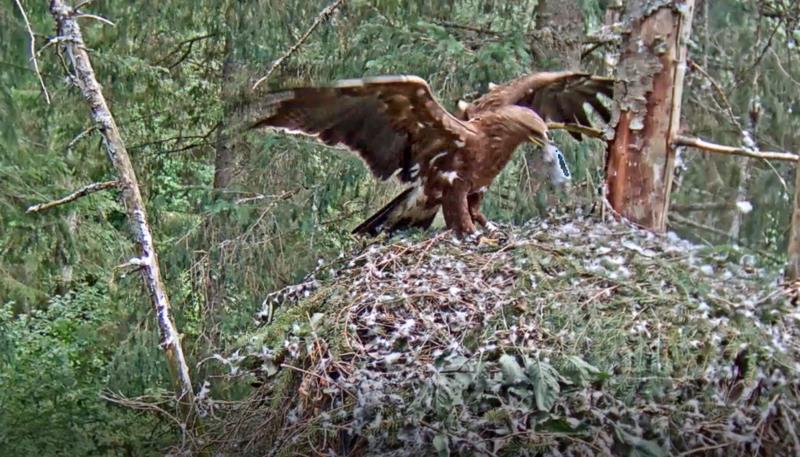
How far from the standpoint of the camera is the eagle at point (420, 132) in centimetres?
430

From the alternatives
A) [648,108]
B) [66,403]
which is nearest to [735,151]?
[648,108]

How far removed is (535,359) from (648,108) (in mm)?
1706

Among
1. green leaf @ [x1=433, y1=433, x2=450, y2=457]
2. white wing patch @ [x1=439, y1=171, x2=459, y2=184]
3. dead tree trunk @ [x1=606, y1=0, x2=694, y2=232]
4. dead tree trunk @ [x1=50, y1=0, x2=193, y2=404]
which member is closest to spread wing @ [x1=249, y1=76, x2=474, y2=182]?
white wing patch @ [x1=439, y1=171, x2=459, y2=184]

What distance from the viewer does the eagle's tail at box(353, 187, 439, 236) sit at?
16.1 ft

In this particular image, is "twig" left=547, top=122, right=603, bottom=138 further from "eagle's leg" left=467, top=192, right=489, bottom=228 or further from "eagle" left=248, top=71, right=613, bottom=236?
"eagle's leg" left=467, top=192, right=489, bottom=228

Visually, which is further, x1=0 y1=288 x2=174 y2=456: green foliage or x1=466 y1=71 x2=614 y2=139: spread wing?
x1=0 y1=288 x2=174 y2=456: green foliage

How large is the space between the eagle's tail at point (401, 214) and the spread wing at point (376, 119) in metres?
0.13

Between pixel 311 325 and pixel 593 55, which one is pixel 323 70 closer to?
pixel 593 55

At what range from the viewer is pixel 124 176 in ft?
13.8

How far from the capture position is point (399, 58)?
636cm

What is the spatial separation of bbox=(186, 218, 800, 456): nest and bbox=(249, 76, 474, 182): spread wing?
760mm

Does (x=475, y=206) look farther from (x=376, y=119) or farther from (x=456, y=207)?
(x=376, y=119)

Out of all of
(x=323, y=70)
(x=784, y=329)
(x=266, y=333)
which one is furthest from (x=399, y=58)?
(x=784, y=329)

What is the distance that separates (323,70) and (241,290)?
5.95 ft
